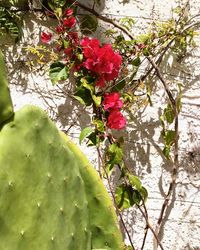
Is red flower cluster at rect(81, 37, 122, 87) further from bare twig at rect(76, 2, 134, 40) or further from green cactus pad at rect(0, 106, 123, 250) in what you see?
green cactus pad at rect(0, 106, 123, 250)

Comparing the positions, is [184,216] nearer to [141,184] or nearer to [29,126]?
[141,184]

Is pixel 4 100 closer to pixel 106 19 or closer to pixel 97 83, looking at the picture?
pixel 97 83

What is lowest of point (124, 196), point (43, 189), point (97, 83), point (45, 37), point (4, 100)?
point (43, 189)

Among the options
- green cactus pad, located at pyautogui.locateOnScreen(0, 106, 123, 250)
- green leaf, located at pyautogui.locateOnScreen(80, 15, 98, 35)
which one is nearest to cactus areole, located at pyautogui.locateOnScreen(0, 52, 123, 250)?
green cactus pad, located at pyautogui.locateOnScreen(0, 106, 123, 250)

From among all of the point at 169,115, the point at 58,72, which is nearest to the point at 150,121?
the point at 169,115

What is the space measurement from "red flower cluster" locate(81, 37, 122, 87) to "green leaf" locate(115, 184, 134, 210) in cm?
38

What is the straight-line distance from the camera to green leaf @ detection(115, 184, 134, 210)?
213cm

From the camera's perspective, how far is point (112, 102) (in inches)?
84.0

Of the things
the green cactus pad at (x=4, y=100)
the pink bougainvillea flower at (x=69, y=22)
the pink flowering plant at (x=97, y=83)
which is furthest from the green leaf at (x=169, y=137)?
the green cactus pad at (x=4, y=100)

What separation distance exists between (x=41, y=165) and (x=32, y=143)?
0.18 feet

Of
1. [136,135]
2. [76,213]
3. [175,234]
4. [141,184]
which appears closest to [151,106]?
[136,135]

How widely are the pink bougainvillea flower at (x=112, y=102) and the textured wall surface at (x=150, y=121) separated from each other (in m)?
0.12

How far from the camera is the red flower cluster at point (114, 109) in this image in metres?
2.12

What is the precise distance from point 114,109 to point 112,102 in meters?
0.03
